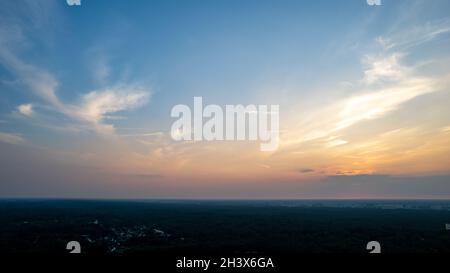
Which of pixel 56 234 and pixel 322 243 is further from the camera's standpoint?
pixel 56 234
